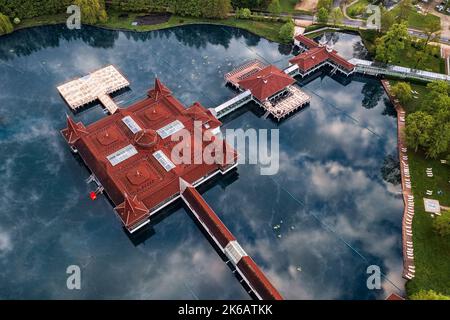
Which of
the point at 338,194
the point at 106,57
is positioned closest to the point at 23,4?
the point at 106,57

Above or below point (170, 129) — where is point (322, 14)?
above

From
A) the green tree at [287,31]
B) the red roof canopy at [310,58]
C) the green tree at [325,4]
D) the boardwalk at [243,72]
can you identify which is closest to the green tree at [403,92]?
the red roof canopy at [310,58]

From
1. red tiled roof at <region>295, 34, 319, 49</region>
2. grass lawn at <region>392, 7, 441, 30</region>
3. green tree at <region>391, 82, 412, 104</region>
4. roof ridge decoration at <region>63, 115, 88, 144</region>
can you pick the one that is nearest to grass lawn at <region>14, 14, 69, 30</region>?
roof ridge decoration at <region>63, 115, 88, 144</region>

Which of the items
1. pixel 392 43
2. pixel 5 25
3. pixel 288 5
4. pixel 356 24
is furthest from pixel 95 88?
pixel 356 24

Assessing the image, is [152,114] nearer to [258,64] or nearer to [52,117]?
[52,117]

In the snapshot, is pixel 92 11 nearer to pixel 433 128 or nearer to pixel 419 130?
pixel 419 130

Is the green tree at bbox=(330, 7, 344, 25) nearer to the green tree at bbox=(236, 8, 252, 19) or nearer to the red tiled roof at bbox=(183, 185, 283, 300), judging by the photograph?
the green tree at bbox=(236, 8, 252, 19)

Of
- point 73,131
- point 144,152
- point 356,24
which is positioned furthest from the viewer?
point 356,24
